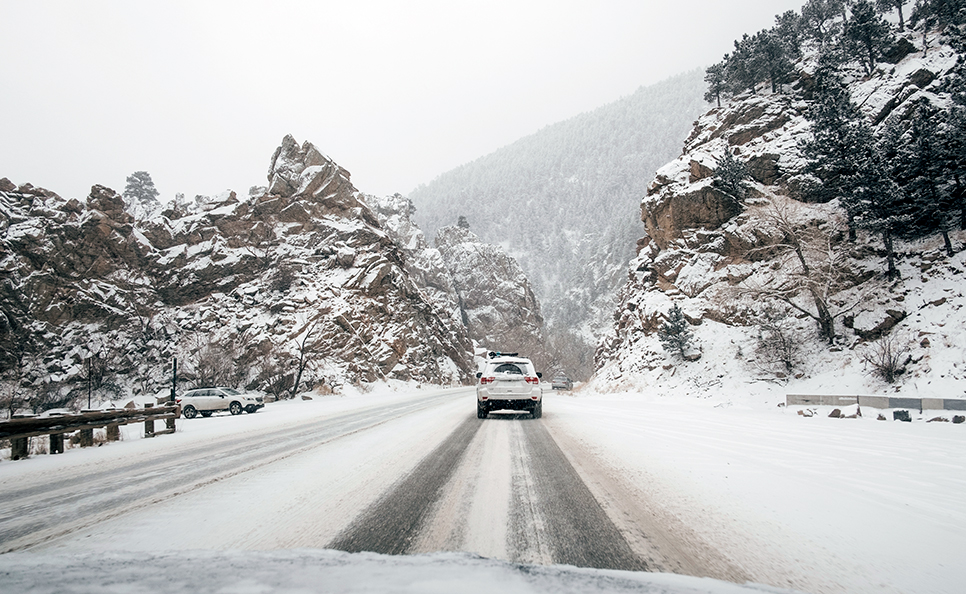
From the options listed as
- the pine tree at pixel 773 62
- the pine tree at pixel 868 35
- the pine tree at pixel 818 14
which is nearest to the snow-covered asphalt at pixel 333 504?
the pine tree at pixel 773 62

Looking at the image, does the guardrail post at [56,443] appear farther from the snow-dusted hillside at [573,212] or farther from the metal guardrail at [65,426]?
the snow-dusted hillside at [573,212]

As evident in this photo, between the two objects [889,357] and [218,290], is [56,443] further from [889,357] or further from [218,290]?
[218,290]

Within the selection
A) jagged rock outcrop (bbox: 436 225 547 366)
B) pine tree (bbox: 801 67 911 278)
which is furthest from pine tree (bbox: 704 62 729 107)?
jagged rock outcrop (bbox: 436 225 547 366)

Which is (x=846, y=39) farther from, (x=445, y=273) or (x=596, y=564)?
(x=445, y=273)

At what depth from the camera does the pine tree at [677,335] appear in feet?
86.3

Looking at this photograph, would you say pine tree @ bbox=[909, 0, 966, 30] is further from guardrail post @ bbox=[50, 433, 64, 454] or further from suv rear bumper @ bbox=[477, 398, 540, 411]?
guardrail post @ bbox=[50, 433, 64, 454]

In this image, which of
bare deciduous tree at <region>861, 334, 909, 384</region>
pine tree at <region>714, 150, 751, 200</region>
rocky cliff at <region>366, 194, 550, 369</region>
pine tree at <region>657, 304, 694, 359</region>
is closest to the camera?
bare deciduous tree at <region>861, 334, 909, 384</region>

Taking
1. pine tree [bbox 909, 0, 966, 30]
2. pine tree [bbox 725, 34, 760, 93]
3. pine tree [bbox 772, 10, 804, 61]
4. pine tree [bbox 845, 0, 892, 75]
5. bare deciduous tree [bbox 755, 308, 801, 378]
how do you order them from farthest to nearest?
pine tree [bbox 772, 10, 804, 61] < pine tree [bbox 725, 34, 760, 93] < pine tree [bbox 845, 0, 892, 75] < pine tree [bbox 909, 0, 966, 30] < bare deciduous tree [bbox 755, 308, 801, 378]

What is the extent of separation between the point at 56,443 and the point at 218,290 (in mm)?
49276

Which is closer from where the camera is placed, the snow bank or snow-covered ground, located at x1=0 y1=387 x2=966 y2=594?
the snow bank

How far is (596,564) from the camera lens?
2.72 m

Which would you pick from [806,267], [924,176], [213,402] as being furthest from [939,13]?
[213,402]

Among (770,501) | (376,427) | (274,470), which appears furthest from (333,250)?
(770,501)

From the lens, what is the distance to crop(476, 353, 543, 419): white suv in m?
12.9
